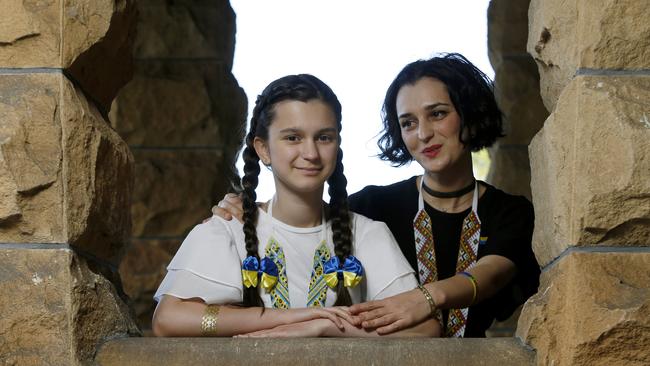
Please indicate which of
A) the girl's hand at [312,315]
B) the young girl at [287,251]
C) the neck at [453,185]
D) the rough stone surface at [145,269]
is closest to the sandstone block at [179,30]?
the rough stone surface at [145,269]

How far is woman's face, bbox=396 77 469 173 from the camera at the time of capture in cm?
334

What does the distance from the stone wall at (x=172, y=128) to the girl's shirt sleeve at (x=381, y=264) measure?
1.90 m

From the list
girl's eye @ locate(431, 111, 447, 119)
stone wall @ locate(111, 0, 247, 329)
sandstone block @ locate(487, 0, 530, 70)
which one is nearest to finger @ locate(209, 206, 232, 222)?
girl's eye @ locate(431, 111, 447, 119)

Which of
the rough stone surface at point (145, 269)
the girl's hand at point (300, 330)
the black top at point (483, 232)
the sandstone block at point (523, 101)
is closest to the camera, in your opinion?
the girl's hand at point (300, 330)

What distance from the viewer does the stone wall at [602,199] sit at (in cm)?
226

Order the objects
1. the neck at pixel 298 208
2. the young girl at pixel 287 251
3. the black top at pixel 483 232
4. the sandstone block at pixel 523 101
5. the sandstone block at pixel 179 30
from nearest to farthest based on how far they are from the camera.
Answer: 1. the young girl at pixel 287 251
2. the neck at pixel 298 208
3. the black top at pixel 483 232
4. the sandstone block at pixel 179 30
5. the sandstone block at pixel 523 101

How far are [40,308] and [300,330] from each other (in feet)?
2.11

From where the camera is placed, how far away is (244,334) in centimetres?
264

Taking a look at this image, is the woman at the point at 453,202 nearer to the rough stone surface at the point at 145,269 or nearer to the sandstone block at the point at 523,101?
the sandstone block at the point at 523,101

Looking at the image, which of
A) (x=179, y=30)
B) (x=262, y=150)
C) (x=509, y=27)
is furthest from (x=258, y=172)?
(x=509, y=27)

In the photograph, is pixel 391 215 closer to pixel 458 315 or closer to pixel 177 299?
pixel 458 315

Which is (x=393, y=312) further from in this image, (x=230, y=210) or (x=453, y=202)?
(x=453, y=202)

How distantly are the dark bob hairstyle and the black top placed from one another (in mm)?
196

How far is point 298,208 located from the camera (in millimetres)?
2943
